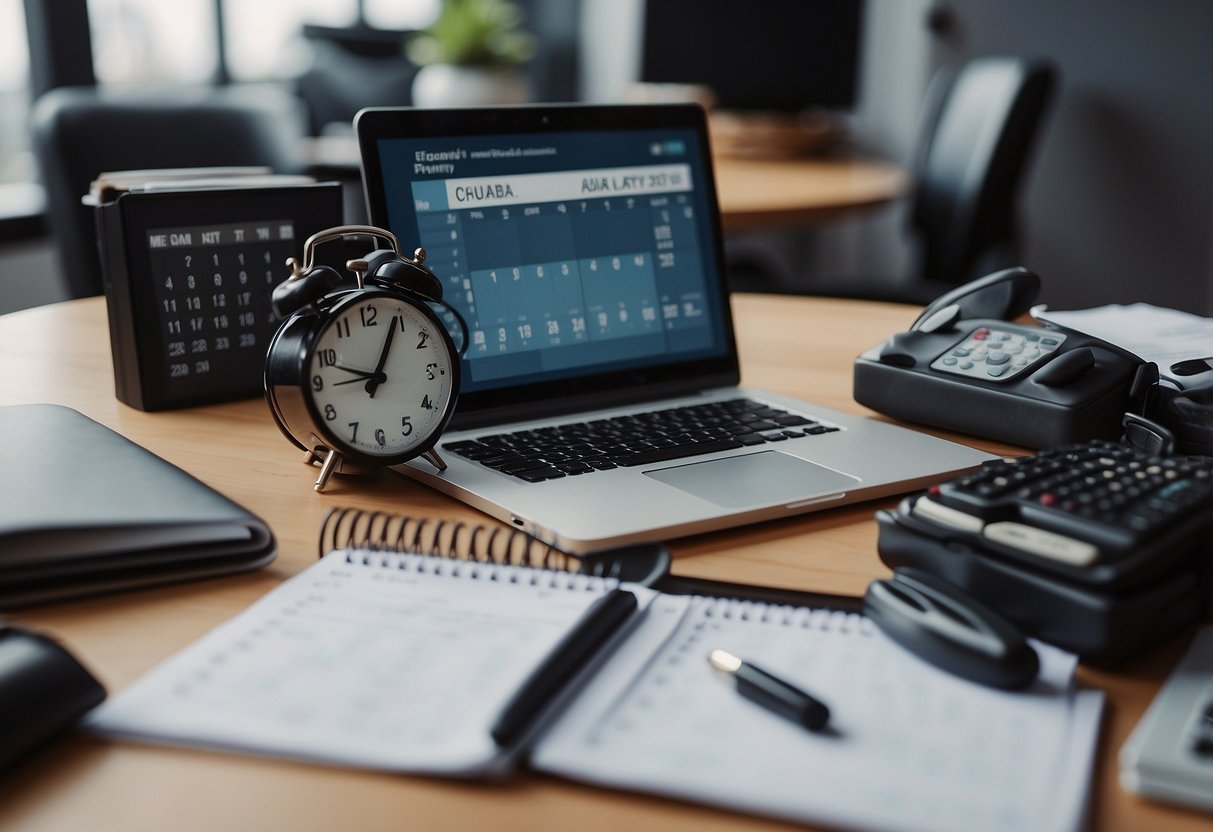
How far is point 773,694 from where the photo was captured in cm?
49

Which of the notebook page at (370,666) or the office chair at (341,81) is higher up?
the office chair at (341,81)

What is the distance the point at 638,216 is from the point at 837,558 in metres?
0.45

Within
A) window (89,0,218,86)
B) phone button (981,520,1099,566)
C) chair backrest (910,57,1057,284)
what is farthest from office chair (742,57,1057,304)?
window (89,0,218,86)

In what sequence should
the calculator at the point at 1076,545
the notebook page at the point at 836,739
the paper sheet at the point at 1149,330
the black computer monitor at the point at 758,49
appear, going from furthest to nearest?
the black computer monitor at the point at 758,49 < the paper sheet at the point at 1149,330 < the calculator at the point at 1076,545 < the notebook page at the point at 836,739

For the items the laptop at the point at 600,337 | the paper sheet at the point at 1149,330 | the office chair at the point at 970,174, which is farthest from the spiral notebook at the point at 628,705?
the office chair at the point at 970,174

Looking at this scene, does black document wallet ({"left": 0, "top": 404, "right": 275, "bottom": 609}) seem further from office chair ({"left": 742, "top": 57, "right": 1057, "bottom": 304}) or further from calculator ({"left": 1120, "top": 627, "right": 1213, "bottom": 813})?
office chair ({"left": 742, "top": 57, "right": 1057, "bottom": 304})

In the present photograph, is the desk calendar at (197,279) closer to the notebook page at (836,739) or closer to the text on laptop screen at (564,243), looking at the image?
the text on laptop screen at (564,243)

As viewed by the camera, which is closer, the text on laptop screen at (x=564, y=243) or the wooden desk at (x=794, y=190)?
the text on laptop screen at (x=564, y=243)

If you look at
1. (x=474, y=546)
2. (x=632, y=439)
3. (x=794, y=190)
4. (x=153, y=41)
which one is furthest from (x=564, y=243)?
(x=153, y=41)

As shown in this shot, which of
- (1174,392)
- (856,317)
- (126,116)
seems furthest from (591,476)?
(126,116)

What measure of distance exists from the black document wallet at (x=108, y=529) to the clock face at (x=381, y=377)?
0.11 meters

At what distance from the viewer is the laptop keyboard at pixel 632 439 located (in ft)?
2.61

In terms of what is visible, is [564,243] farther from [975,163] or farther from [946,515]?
[975,163]

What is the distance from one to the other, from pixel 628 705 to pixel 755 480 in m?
0.31
